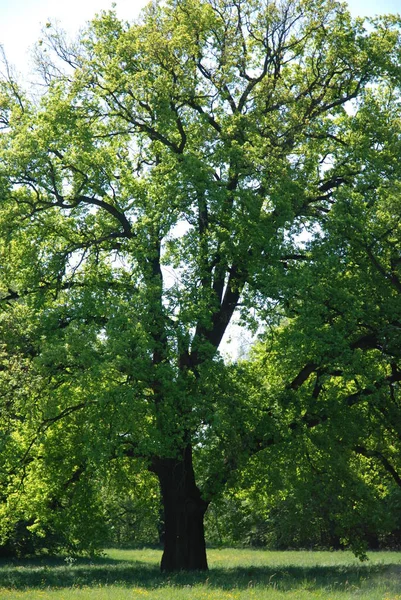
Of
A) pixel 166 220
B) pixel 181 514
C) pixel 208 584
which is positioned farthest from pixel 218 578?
pixel 166 220

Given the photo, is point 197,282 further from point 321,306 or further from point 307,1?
point 307,1

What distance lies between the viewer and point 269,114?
2353cm

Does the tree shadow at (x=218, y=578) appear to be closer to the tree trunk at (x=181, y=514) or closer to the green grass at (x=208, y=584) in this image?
the green grass at (x=208, y=584)

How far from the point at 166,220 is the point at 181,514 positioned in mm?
9021

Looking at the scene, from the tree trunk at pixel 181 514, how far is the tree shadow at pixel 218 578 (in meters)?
0.73

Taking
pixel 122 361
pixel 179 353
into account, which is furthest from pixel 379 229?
pixel 122 361

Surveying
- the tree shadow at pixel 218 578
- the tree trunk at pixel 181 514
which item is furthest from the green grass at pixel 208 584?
the tree trunk at pixel 181 514

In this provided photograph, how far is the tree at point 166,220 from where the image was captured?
20266 millimetres

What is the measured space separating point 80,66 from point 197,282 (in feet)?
27.0

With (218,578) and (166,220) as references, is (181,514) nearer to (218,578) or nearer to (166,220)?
(218,578)

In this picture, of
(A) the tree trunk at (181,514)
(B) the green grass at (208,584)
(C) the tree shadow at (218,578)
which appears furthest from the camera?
(A) the tree trunk at (181,514)

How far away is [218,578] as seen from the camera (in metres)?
20.7

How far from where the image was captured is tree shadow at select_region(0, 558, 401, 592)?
61.8 feet

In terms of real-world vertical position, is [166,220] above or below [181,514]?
above
